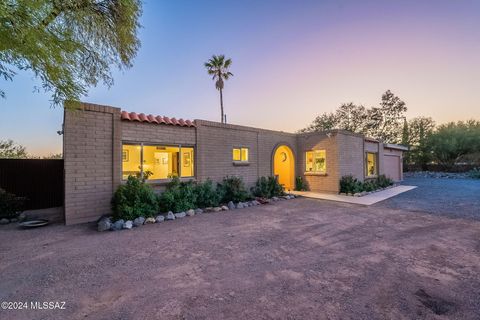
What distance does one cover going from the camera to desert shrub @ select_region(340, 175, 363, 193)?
11078mm

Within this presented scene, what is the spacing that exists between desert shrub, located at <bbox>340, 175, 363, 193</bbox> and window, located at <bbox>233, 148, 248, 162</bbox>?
5476mm

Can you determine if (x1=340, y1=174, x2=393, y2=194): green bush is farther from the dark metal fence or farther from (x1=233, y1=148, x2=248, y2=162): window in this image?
the dark metal fence

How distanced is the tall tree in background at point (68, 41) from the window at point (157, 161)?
96.0 inches

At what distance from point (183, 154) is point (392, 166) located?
55.9 ft

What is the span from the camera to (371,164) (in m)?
14.2

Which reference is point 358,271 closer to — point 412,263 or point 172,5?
point 412,263

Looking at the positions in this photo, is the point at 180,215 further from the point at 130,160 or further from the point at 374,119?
the point at 374,119

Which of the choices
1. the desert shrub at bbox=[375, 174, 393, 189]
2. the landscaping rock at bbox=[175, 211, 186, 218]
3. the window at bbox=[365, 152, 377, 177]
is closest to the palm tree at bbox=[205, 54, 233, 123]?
the window at bbox=[365, 152, 377, 177]

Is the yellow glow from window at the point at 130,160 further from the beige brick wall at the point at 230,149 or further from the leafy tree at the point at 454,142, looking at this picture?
the leafy tree at the point at 454,142

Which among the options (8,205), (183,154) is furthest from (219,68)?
(8,205)

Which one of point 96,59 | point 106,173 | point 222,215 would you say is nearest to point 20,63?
point 96,59

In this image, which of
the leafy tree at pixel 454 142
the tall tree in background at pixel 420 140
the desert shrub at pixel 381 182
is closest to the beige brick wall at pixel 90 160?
the desert shrub at pixel 381 182

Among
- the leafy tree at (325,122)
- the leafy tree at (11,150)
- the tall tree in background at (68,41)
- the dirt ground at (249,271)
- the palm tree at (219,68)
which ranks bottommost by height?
the dirt ground at (249,271)

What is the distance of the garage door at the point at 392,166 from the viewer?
16.2m
